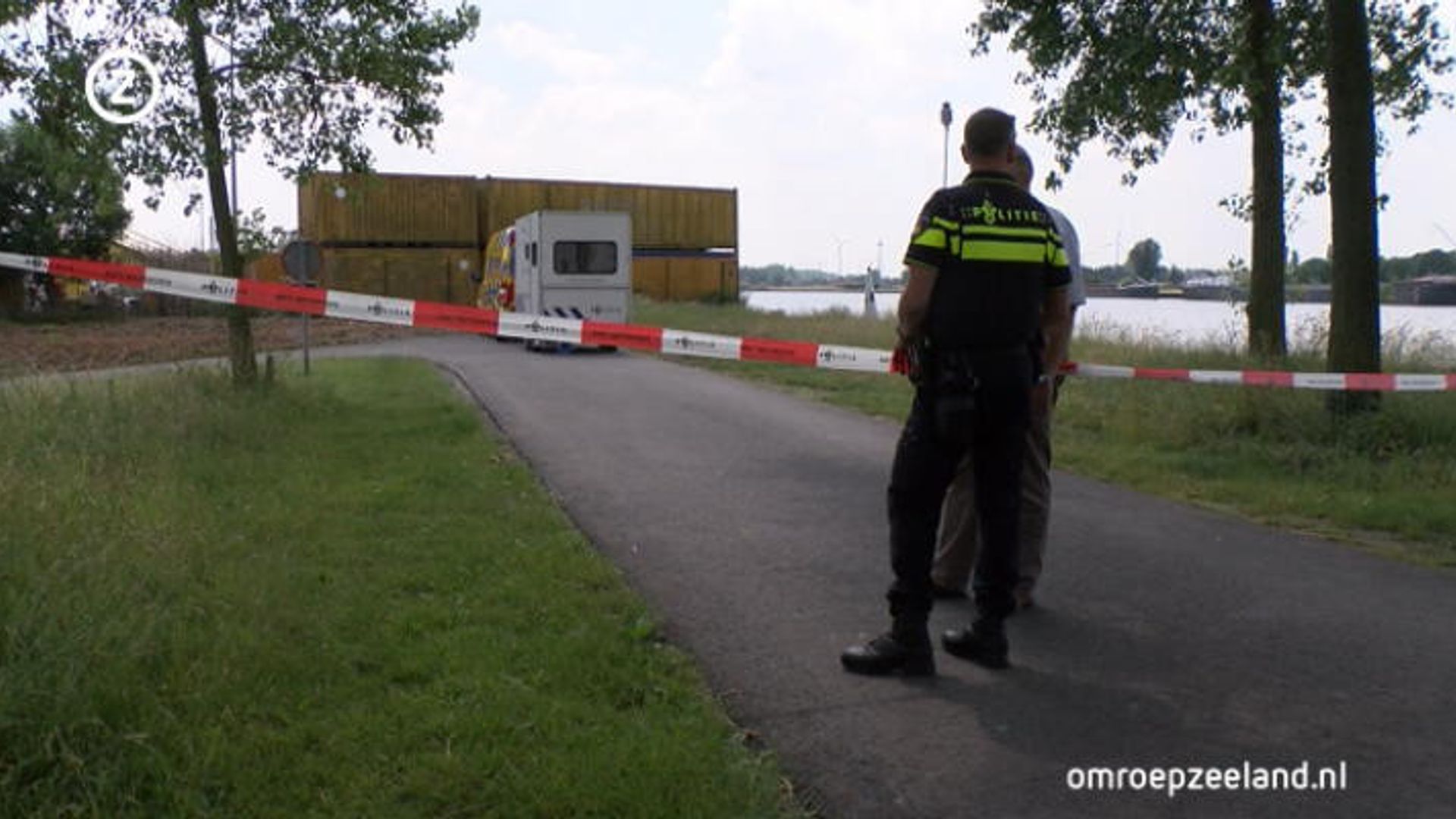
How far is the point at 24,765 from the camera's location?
333 centimetres

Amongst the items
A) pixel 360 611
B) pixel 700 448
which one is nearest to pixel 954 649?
pixel 360 611

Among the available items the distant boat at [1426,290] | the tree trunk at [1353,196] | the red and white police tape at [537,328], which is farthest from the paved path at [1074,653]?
the distant boat at [1426,290]

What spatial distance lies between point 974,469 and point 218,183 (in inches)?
419

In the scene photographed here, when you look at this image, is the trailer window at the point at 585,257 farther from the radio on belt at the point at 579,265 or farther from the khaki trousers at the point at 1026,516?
the khaki trousers at the point at 1026,516

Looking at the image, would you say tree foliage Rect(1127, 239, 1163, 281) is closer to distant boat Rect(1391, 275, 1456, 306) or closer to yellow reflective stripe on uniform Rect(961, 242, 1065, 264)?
distant boat Rect(1391, 275, 1456, 306)

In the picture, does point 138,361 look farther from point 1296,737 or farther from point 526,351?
point 1296,737

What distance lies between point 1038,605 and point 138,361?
19799 mm

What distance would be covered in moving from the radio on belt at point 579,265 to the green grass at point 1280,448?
11.5 m

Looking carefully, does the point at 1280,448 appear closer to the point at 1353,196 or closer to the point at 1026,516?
the point at 1353,196

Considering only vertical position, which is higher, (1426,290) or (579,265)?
(579,265)

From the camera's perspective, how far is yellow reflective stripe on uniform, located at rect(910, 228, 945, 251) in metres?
4.39

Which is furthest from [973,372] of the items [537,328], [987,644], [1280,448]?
[1280,448]

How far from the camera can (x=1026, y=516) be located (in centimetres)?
552

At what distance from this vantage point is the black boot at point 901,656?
15.0ft
